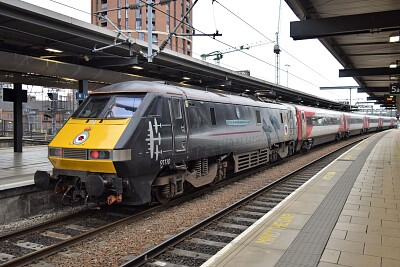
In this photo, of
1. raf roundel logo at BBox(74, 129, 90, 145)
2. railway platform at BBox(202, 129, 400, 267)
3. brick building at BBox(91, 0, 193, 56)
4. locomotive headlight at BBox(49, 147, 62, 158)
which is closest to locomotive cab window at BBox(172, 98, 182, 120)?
raf roundel logo at BBox(74, 129, 90, 145)

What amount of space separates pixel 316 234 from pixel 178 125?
13.4ft

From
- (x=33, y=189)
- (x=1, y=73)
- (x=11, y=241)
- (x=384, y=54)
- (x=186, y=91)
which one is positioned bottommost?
(x=11, y=241)

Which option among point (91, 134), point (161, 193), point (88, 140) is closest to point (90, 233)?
point (88, 140)

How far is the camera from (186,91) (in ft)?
31.2

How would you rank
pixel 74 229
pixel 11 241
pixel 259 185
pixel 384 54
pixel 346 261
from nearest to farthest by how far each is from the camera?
pixel 346 261 < pixel 11 241 < pixel 74 229 < pixel 259 185 < pixel 384 54

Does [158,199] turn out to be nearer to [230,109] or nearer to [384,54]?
[230,109]

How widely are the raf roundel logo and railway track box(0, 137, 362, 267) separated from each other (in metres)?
1.67

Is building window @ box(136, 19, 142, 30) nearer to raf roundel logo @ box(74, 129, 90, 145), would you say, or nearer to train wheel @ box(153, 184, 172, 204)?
train wheel @ box(153, 184, 172, 204)

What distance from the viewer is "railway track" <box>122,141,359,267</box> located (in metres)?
5.64

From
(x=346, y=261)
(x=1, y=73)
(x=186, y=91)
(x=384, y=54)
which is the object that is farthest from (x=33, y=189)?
(x=384, y=54)

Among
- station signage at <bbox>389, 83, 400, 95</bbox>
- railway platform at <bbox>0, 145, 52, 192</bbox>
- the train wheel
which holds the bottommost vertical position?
the train wheel

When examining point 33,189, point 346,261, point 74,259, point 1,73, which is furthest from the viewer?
point 1,73

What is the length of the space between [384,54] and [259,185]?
10423 mm

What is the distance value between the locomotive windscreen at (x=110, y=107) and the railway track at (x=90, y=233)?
2.22m
